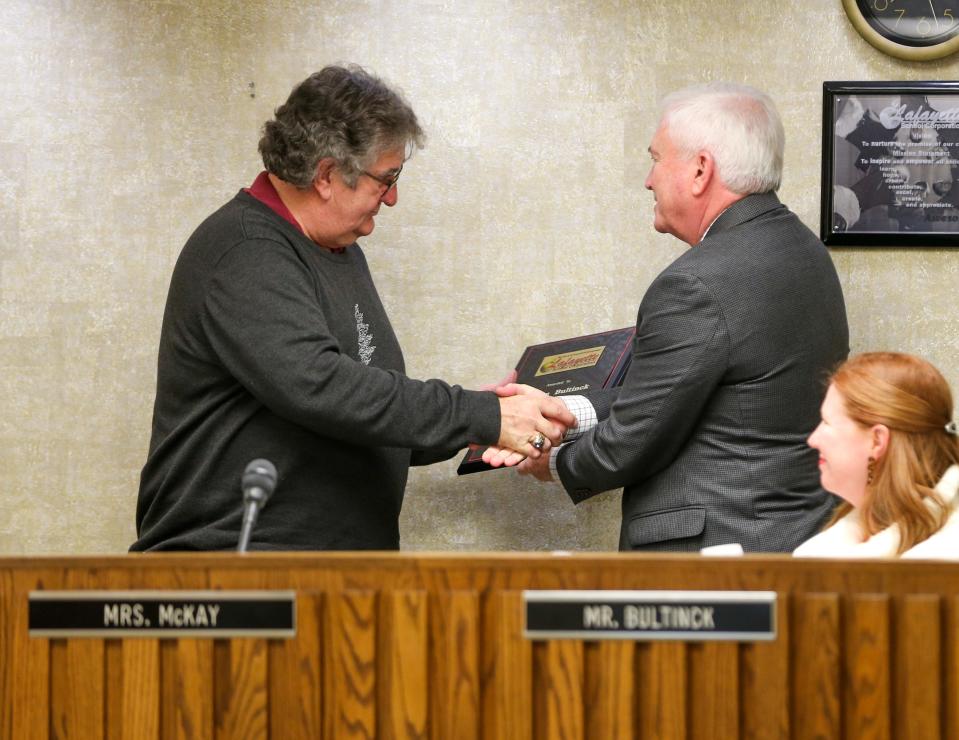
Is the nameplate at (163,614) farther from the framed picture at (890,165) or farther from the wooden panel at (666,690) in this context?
the framed picture at (890,165)

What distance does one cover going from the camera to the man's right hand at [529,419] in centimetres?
234

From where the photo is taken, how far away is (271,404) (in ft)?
6.85

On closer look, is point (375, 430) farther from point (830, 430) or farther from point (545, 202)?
point (545, 202)

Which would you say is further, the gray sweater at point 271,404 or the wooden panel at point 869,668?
the gray sweater at point 271,404

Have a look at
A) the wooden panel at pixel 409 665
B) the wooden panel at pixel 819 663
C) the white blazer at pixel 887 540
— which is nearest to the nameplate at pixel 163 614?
the wooden panel at pixel 409 665

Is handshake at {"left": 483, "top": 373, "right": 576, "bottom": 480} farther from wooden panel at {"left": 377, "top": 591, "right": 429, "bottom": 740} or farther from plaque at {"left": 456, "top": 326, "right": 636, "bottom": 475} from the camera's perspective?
wooden panel at {"left": 377, "top": 591, "right": 429, "bottom": 740}

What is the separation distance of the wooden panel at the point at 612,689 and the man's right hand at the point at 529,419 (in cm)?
100

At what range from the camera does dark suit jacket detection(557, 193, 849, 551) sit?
2123 mm

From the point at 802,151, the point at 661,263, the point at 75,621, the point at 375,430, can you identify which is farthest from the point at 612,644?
the point at 802,151

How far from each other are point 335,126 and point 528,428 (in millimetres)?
743

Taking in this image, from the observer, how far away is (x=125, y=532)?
3.01 m

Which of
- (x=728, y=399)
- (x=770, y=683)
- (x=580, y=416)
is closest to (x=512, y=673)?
(x=770, y=683)

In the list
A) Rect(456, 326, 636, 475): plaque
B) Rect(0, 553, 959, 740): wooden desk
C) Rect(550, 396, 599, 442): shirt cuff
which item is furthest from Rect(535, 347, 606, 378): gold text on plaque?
Rect(0, 553, 959, 740): wooden desk

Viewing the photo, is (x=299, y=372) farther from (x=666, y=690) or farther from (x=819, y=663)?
(x=819, y=663)
